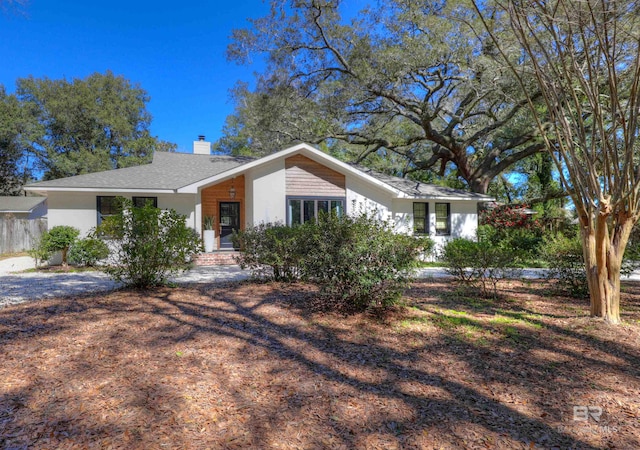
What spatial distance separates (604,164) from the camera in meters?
4.71

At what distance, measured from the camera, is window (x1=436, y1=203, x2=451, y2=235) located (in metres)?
14.8

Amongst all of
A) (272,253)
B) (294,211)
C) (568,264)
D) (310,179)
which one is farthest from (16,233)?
(568,264)

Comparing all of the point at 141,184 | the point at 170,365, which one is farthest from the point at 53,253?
the point at 170,365

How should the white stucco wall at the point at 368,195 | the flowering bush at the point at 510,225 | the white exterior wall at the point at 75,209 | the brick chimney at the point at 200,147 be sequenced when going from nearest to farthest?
the white exterior wall at the point at 75,209
the white stucco wall at the point at 368,195
the flowering bush at the point at 510,225
the brick chimney at the point at 200,147

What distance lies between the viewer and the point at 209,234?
13.0 m

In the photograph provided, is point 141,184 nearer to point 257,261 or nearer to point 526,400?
point 257,261

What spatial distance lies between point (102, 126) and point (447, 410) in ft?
120

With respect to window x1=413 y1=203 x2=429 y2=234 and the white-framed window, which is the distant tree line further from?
window x1=413 y1=203 x2=429 y2=234

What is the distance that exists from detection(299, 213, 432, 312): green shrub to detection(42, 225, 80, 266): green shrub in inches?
364

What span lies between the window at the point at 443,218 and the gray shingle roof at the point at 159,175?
9417 mm

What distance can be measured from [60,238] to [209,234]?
179 inches

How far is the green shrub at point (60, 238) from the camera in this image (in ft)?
34.1

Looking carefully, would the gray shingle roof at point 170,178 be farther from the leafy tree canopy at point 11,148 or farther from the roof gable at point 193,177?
the leafy tree canopy at point 11,148

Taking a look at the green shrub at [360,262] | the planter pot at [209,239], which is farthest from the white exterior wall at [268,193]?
the green shrub at [360,262]
